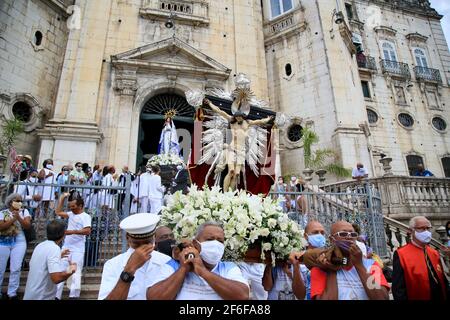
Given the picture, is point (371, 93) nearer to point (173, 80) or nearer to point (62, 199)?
point (173, 80)

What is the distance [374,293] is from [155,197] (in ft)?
17.4

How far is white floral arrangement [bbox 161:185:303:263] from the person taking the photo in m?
2.49

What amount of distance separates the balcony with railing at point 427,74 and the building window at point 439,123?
119 inches

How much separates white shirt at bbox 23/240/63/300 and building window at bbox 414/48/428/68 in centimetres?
2750

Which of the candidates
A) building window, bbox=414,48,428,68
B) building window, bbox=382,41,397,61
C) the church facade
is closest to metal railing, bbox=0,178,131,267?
the church facade

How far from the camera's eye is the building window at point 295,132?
1439 cm

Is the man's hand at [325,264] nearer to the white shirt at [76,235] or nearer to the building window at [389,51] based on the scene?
the white shirt at [76,235]

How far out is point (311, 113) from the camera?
14148 millimetres

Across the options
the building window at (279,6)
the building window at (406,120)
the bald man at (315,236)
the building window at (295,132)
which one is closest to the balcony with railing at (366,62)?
the building window at (406,120)

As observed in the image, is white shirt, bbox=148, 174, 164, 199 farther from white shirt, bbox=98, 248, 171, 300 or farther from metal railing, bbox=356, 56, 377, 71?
metal railing, bbox=356, 56, 377, 71

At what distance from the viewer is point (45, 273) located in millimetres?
3295

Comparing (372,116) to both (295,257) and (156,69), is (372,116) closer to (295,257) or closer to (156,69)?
(156,69)

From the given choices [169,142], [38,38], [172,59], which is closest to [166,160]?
[169,142]

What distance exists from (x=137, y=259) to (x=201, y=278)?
17.4 inches
